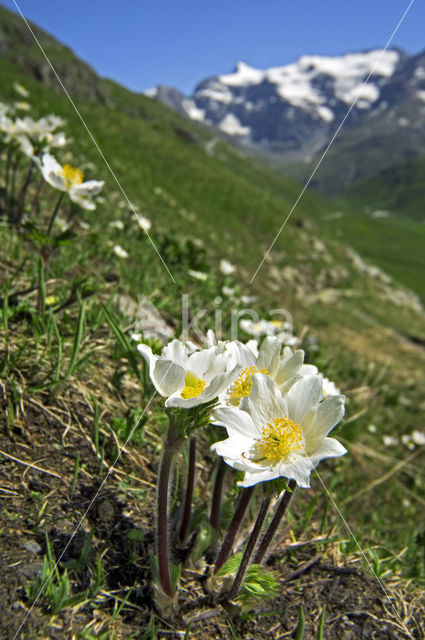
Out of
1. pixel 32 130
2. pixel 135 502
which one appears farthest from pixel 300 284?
pixel 135 502

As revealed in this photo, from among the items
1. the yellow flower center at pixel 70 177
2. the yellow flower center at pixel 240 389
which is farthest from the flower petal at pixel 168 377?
the yellow flower center at pixel 70 177

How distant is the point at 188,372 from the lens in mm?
1666

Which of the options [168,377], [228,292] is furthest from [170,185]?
[168,377]

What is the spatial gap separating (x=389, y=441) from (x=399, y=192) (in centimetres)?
19689

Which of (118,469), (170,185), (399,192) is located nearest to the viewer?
(118,469)

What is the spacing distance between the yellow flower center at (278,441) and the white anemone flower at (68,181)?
2.38m

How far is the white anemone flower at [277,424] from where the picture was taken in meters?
1.53

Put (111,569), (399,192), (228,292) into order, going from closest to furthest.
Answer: (111,569) < (228,292) < (399,192)

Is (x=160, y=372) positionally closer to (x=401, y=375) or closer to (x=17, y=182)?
(x=17, y=182)

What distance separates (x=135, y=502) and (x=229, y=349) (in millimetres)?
967

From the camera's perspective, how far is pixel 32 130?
4.12 meters

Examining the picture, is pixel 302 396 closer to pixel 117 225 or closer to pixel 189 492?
pixel 189 492

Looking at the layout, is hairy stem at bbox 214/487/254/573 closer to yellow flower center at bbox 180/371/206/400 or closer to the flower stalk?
the flower stalk

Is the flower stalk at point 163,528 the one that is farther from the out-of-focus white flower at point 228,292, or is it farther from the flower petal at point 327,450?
the out-of-focus white flower at point 228,292
